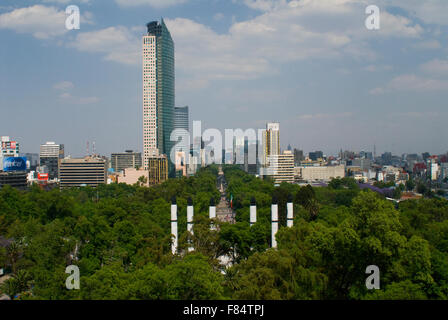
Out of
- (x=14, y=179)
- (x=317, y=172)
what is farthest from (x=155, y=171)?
(x=317, y=172)

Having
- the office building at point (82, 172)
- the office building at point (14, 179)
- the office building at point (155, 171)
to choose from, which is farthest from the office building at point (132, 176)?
the office building at point (14, 179)

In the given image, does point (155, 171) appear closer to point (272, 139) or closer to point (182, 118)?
point (272, 139)

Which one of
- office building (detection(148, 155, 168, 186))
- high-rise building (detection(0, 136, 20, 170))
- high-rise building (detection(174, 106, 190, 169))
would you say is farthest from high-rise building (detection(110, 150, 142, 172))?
office building (detection(148, 155, 168, 186))

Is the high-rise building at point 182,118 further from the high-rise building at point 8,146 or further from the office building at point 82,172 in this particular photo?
the office building at point 82,172
